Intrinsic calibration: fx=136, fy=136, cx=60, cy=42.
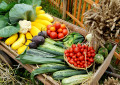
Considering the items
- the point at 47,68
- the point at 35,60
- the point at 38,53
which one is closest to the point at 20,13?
the point at 38,53

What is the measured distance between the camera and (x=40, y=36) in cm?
272

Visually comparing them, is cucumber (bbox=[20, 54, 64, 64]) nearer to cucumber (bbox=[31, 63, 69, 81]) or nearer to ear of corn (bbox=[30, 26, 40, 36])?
cucumber (bbox=[31, 63, 69, 81])

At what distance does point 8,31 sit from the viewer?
279cm

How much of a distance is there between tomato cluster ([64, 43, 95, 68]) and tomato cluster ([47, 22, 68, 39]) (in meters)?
0.70

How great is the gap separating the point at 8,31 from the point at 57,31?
103cm

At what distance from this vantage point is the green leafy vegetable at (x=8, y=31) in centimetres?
273

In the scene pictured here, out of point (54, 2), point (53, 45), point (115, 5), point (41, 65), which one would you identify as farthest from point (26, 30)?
point (54, 2)

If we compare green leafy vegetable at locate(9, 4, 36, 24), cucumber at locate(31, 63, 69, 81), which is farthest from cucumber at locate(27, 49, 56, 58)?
green leafy vegetable at locate(9, 4, 36, 24)

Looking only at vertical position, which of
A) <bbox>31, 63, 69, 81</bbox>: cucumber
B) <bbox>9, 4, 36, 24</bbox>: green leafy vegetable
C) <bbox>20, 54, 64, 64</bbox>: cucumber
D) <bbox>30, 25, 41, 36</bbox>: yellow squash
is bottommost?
<bbox>31, 63, 69, 81</bbox>: cucumber

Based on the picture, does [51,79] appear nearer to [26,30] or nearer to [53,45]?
[53,45]

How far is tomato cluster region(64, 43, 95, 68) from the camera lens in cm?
221

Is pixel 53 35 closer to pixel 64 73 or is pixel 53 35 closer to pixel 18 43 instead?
pixel 18 43

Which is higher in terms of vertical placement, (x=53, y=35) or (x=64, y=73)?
(x=53, y=35)

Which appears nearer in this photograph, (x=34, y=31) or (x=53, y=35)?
(x=53, y=35)
